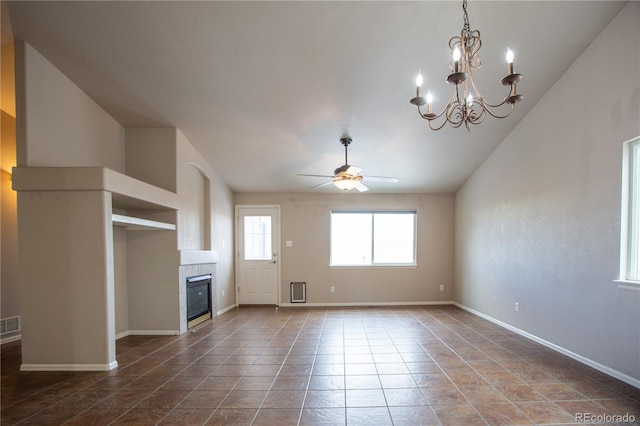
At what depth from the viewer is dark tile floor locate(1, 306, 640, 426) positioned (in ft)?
7.65

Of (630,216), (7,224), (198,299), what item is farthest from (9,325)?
(630,216)

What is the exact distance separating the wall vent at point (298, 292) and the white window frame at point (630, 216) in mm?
4841

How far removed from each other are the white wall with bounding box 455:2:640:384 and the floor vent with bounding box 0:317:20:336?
6.90 meters

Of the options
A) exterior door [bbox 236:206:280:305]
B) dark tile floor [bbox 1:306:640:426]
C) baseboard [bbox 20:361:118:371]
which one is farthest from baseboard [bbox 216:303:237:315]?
baseboard [bbox 20:361:118:371]

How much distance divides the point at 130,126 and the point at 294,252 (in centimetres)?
362

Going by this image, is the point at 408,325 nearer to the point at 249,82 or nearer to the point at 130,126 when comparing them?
the point at 249,82

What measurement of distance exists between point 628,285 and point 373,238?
13.9 feet

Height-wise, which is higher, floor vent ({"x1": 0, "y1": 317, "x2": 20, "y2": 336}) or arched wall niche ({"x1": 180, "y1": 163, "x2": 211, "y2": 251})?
arched wall niche ({"x1": 180, "y1": 163, "x2": 211, "y2": 251})

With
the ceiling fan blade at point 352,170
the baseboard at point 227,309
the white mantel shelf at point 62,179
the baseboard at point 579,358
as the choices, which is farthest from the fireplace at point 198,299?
the baseboard at point 579,358

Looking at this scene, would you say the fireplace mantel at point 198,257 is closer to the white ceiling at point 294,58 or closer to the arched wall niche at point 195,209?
the arched wall niche at point 195,209

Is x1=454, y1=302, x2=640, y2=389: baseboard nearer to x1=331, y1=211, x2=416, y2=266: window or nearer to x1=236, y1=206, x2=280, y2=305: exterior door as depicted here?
x1=331, y1=211, x2=416, y2=266: window

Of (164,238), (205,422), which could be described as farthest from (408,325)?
(164,238)

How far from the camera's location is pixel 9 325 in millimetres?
4293

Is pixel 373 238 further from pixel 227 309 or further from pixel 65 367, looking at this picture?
pixel 65 367
